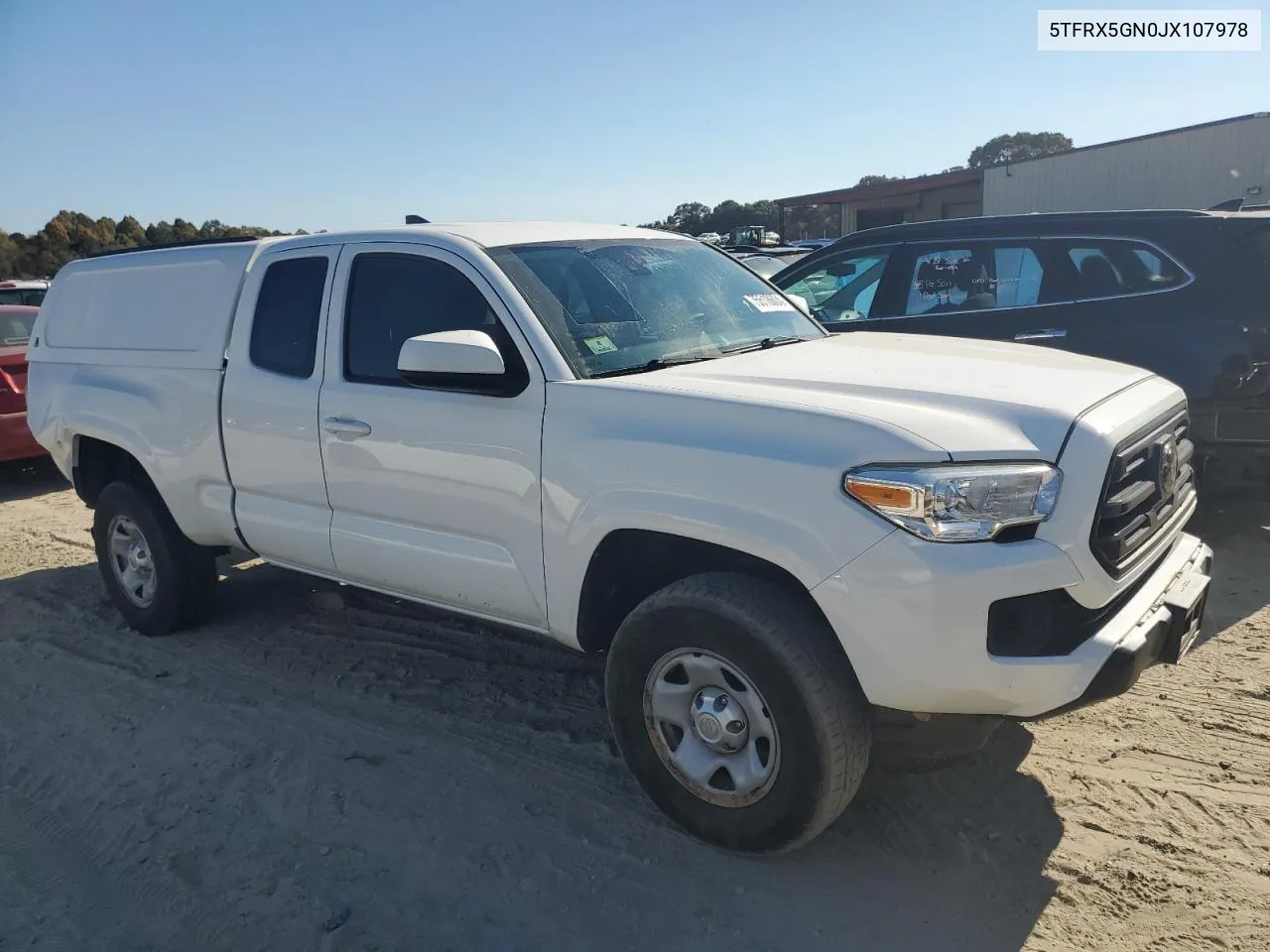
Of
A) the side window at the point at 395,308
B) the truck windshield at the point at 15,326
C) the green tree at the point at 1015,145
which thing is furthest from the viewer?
the green tree at the point at 1015,145

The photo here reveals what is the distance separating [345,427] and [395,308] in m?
0.52

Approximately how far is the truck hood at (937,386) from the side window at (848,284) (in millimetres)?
2608

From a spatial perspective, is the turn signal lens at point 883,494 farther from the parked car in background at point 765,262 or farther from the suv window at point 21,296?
the suv window at point 21,296

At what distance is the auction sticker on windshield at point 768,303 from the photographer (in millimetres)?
4152

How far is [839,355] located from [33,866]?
330 cm

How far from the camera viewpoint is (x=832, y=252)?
6555 millimetres

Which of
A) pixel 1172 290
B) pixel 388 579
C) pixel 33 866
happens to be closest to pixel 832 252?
pixel 1172 290

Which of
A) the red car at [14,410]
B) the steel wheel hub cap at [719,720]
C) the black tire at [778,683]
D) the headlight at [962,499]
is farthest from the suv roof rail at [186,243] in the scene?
the red car at [14,410]

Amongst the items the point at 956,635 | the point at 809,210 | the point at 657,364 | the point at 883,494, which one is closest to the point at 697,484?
the point at 883,494

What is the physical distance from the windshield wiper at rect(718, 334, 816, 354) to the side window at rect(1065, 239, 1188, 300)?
2430 mm

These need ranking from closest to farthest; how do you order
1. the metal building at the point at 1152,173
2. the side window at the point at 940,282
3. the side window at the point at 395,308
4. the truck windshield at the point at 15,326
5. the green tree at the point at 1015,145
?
1. the side window at the point at 395,308
2. the side window at the point at 940,282
3. the truck windshield at the point at 15,326
4. the metal building at the point at 1152,173
5. the green tree at the point at 1015,145

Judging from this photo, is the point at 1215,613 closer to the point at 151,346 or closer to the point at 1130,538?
the point at 1130,538

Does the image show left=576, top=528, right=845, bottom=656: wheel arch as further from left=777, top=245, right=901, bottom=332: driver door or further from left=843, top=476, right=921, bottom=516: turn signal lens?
left=777, top=245, right=901, bottom=332: driver door

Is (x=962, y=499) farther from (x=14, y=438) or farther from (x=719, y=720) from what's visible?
(x=14, y=438)
